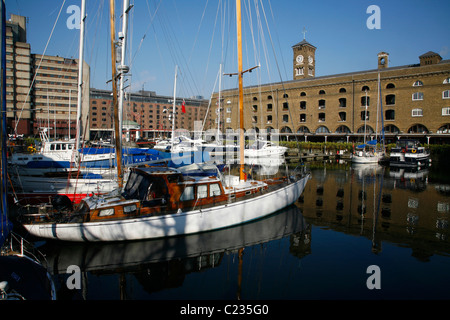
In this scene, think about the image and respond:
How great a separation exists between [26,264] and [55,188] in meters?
11.7

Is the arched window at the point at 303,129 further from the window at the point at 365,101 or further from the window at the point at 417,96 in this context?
the window at the point at 417,96

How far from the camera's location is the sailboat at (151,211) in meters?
11.0

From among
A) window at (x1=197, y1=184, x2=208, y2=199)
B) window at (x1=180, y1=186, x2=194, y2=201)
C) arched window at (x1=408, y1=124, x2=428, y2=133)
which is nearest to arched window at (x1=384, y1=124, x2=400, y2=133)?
arched window at (x1=408, y1=124, x2=428, y2=133)

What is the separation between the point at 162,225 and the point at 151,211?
29.6 inches

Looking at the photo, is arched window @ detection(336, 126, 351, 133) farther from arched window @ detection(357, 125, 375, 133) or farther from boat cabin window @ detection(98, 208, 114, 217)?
boat cabin window @ detection(98, 208, 114, 217)

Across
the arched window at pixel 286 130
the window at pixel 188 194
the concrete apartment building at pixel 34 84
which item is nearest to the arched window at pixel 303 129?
the arched window at pixel 286 130

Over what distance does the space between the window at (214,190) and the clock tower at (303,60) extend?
66673 millimetres

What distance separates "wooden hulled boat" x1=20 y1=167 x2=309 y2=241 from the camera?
10945 mm

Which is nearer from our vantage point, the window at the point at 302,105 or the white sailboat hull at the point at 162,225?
the white sailboat hull at the point at 162,225

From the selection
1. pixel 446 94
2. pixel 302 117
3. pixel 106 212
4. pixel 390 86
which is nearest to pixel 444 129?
pixel 446 94

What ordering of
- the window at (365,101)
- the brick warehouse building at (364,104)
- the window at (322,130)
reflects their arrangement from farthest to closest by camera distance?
the window at (322,130)
the window at (365,101)
the brick warehouse building at (364,104)

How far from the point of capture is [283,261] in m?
10.3

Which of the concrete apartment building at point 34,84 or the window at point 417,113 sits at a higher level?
the concrete apartment building at point 34,84

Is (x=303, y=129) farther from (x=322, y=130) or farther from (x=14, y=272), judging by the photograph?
(x=14, y=272)
